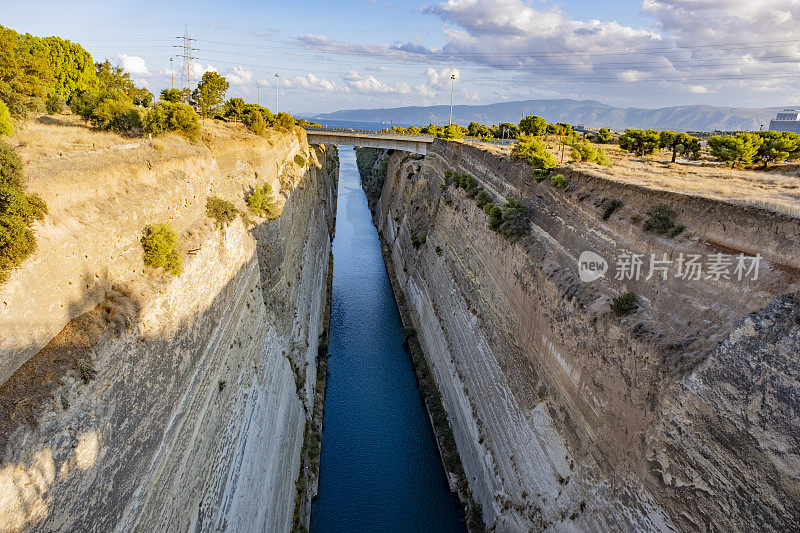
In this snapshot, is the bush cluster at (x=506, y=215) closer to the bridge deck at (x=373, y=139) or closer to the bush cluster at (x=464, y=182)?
the bush cluster at (x=464, y=182)

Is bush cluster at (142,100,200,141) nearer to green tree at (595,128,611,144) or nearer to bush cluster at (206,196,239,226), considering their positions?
bush cluster at (206,196,239,226)

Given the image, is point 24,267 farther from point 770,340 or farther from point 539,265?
point 539,265

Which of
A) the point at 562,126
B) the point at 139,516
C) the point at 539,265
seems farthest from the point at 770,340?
the point at 562,126

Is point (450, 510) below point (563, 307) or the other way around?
below

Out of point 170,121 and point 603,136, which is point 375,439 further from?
point 603,136

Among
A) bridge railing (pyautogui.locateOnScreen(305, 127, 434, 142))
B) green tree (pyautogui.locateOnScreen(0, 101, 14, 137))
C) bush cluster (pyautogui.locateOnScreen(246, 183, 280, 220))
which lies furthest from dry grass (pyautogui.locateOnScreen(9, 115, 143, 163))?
bridge railing (pyautogui.locateOnScreen(305, 127, 434, 142))

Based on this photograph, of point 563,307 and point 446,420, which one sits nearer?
point 563,307
